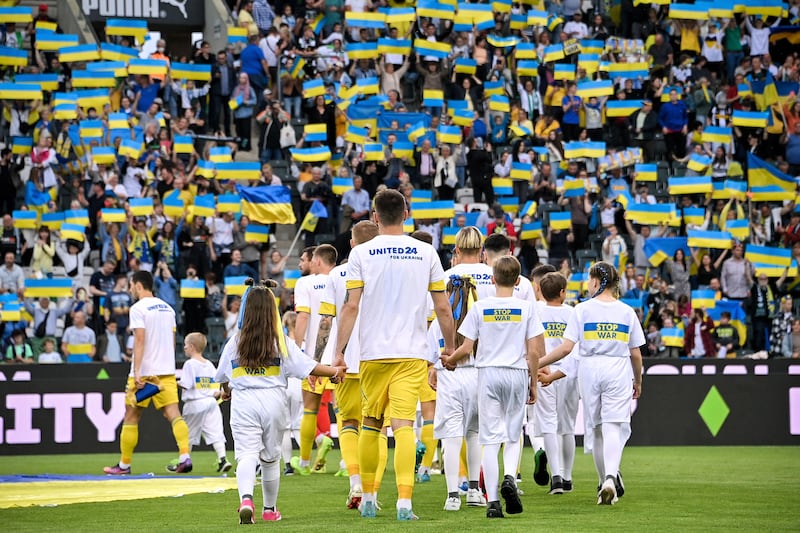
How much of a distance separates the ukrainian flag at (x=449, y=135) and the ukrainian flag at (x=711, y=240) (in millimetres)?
5248

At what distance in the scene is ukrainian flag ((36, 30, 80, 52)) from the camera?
96.7 feet

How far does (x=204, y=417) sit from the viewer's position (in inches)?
667

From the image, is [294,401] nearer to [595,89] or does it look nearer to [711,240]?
[711,240]

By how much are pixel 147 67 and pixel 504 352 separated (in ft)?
63.0

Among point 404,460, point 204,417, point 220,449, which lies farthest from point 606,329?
point 204,417

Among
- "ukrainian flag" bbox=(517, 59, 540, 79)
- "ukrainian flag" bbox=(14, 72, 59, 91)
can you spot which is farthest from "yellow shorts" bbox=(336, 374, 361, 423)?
"ukrainian flag" bbox=(517, 59, 540, 79)

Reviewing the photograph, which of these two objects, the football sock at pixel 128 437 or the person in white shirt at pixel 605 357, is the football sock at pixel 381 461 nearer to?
the person in white shirt at pixel 605 357

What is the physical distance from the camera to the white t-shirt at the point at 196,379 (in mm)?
16781

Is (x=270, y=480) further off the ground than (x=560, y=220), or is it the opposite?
(x=270, y=480)

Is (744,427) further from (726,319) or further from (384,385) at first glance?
(384,385)

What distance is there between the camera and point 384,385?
10.1 m

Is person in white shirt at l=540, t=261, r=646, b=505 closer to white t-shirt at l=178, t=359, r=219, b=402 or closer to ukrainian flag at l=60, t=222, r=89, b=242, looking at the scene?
white t-shirt at l=178, t=359, r=219, b=402

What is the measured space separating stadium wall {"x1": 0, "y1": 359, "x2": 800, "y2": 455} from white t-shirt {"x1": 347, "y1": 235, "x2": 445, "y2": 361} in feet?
35.9

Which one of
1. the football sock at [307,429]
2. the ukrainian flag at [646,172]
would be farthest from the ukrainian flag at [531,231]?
the football sock at [307,429]
